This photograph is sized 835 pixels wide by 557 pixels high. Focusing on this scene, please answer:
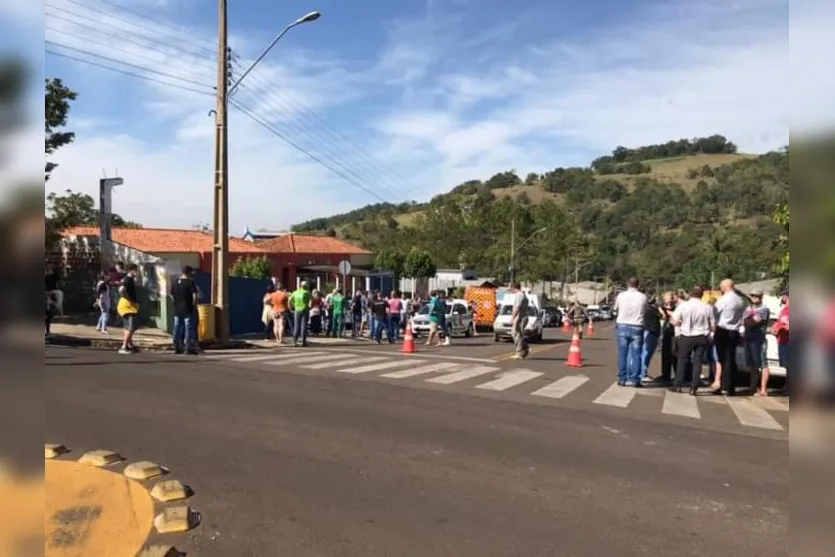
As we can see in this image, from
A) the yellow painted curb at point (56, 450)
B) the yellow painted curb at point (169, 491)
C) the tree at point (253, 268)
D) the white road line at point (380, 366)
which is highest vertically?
the tree at point (253, 268)

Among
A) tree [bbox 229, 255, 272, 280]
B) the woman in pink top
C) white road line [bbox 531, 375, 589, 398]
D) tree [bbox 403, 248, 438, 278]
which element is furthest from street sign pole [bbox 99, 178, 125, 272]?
tree [bbox 403, 248, 438, 278]

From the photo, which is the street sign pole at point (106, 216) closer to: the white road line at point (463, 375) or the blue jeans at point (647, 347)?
the white road line at point (463, 375)

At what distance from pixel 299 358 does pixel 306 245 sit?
172 feet

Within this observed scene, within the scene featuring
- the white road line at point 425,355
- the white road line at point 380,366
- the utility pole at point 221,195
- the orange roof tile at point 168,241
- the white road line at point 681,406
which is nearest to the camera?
the white road line at point 681,406

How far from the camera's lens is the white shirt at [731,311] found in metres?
11.7

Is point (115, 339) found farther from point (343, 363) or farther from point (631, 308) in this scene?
point (631, 308)

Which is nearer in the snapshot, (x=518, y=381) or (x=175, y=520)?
(x=175, y=520)

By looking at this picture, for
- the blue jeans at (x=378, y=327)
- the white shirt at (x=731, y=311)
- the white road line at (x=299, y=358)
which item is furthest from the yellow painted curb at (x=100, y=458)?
the blue jeans at (x=378, y=327)

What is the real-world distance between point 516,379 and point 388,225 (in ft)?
339

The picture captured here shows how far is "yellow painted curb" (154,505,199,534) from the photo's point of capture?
4977 mm

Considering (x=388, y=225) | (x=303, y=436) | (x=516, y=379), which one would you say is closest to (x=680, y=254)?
(x=388, y=225)

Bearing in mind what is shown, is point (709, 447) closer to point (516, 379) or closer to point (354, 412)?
point (354, 412)

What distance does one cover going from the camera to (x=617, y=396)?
38.6ft

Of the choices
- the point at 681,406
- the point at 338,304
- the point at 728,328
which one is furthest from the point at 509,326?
the point at 681,406
